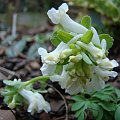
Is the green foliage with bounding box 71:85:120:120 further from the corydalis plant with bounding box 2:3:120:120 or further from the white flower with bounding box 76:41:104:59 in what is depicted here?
the white flower with bounding box 76:41:104:59

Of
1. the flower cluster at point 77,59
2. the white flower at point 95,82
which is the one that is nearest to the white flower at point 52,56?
the flower cluster at point 77,59

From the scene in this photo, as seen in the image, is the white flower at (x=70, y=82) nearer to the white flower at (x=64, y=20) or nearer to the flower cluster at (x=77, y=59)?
the flower cluster at (x=77, y=59)

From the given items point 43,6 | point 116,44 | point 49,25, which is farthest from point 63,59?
point 43,6

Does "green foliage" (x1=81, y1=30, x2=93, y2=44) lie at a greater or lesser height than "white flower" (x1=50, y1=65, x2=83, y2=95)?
greater

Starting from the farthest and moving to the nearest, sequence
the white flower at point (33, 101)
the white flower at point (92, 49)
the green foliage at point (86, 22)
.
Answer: the white flower at point (33, 101) < the green foliage at point (86, 22) < the white flower at point (92, 49)

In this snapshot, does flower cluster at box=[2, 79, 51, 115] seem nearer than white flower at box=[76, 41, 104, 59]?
No

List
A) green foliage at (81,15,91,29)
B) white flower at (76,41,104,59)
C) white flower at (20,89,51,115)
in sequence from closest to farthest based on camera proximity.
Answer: white flower at (76,41,104,59)
green foliage at (81,15,91,29)
white flower at (20,89,51,115)

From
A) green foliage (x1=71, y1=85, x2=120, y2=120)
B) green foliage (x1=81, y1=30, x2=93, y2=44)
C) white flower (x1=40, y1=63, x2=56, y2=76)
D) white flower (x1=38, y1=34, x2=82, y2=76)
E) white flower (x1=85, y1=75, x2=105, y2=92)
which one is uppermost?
green foliage (x1=81, y1=30, x2=93, y2=44)

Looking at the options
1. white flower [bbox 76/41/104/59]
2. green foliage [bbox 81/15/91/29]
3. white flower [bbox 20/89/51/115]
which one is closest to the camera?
white flower [bbox 76/41/104/59]

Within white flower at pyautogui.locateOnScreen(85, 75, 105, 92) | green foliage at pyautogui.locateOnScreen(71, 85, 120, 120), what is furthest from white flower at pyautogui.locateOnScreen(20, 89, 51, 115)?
white flower at pyautogui.locateOnScreen(85, 75, 105, 92)
